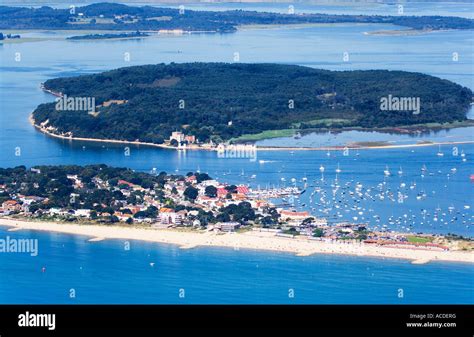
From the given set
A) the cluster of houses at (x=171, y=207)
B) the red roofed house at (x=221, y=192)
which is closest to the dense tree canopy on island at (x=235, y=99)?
the cluster of houses at (x=171, y=207)

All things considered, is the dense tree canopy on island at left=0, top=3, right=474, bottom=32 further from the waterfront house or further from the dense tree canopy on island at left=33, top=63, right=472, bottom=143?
the waterfront house

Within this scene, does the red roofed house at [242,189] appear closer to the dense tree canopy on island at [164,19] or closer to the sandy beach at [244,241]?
the sandy beach at [244,241]

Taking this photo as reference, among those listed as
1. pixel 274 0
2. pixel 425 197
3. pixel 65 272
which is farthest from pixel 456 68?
pixel 274 0

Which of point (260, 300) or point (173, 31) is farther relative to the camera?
point (173, 31)

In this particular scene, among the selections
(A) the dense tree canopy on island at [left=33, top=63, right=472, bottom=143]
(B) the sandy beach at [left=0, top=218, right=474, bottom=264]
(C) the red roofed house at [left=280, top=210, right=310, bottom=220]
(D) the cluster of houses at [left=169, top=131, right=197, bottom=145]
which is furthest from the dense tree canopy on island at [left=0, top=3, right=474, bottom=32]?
(B) the sandy beach at [left=0, top=218, right=474, bottom=264]

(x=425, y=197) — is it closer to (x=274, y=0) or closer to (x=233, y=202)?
(x=233, y=202)

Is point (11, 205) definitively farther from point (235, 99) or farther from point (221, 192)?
point (235, 99)

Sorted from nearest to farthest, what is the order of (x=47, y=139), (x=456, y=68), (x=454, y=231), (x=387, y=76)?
(x=454, y=231) < (x=47, y=139) < (x=387, y=76) < (x=456, y=68)

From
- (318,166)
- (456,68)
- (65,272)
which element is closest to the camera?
(65,272)
